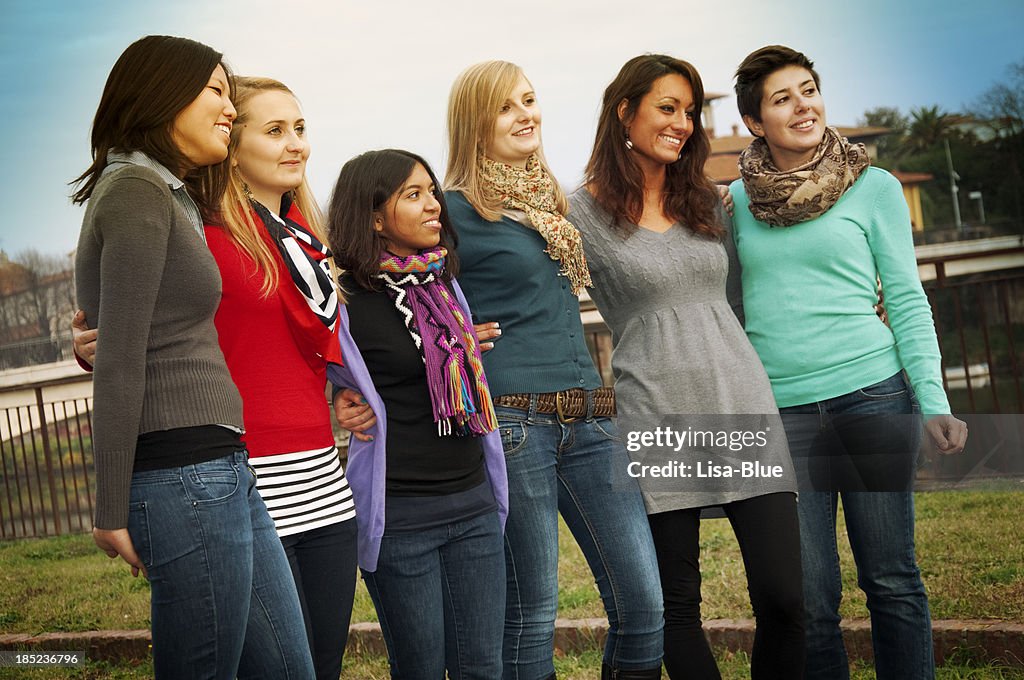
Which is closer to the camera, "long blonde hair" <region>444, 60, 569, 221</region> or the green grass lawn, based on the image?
Result: "long blonde hair" <region>444, 60, 569, 221</region>

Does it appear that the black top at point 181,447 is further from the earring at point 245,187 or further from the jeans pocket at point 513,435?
the jeans pocket at point 513,435

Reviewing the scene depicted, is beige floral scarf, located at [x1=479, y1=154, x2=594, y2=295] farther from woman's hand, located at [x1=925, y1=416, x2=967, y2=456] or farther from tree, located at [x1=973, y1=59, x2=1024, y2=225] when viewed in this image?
tree, located at [x1=973, y1=59, x2=1024, y2=225]

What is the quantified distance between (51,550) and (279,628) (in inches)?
204

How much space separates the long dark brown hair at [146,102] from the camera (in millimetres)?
1840

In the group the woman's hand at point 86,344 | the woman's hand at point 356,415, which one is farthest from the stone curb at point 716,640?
the woman's hand at point 86,344

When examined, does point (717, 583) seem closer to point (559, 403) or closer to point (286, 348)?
point (559, 403)

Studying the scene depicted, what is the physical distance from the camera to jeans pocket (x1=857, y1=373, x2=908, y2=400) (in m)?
2.62

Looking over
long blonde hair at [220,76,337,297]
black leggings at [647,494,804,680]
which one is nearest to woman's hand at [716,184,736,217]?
black leggings at [647,494,804,680]

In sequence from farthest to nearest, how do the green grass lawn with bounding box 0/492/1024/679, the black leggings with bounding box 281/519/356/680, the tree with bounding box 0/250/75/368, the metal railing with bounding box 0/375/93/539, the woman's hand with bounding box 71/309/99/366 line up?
the tree with bounding box 0/250/75/368 → the metal railing with bounding box 0/375/93/539 → the green grass lawn with bounding box 0/492/1024/679 → the black leggings with bounding box 281/519/356/680 → the woman's hand with bounding box 71/309/99/366

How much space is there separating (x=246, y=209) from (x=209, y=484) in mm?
688

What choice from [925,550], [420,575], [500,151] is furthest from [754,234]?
[925,550]

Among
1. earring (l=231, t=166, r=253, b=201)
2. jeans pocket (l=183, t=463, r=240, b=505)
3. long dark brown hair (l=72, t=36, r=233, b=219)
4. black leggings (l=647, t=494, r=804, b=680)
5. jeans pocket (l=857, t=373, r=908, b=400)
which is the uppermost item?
long dark brown hair (l=72, t=36, r=233, b=219)

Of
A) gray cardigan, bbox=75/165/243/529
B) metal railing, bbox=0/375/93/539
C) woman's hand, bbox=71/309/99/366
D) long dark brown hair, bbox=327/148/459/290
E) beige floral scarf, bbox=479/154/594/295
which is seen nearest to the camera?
gray cardigan, bbox=75/165/243/529

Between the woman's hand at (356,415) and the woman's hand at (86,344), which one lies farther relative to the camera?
the woman's hand at (356,415)
